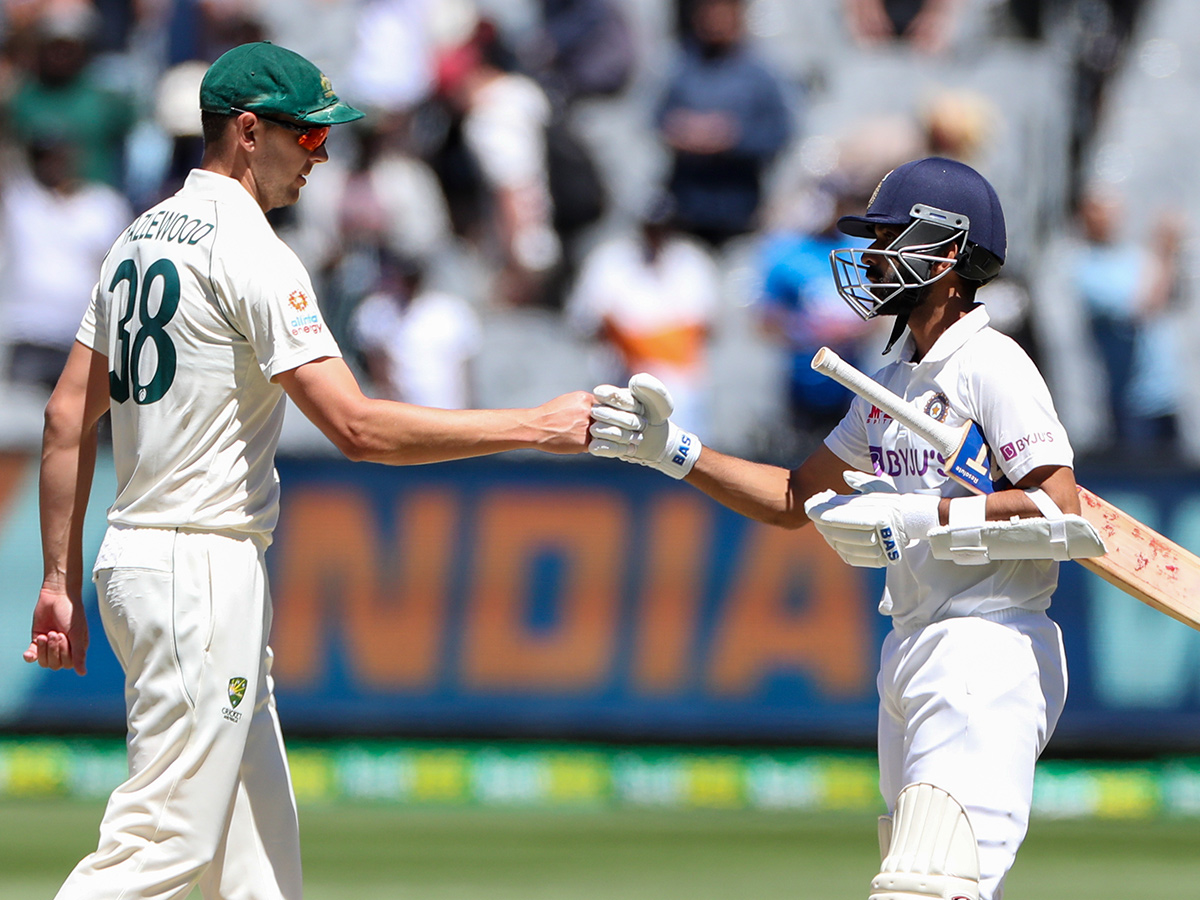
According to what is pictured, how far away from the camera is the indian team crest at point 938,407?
368 cm

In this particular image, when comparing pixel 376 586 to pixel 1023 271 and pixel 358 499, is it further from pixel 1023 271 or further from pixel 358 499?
pixel 1023 271

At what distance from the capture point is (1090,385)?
9367 mm

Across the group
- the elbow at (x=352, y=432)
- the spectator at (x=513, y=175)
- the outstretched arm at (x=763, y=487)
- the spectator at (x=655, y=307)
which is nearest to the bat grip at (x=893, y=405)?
the outstretched arm at (x=763, y=487)

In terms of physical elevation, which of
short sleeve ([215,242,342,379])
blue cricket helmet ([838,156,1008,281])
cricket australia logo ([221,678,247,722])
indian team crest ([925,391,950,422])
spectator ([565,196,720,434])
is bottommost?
cricket australia logo ([221,678,247,722])

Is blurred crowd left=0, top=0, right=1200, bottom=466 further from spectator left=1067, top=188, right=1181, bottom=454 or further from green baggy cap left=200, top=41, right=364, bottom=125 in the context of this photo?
green baggy cap left=200, top=41, right=364, bottom=125

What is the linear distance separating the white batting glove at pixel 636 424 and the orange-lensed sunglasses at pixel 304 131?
833 mm

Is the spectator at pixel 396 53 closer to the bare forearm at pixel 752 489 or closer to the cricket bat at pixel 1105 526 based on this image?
the bare forearm at pixel 752 489

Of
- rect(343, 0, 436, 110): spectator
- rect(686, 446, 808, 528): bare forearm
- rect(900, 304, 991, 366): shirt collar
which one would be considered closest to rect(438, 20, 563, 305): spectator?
rect(343, 0, 436, 110): spectator

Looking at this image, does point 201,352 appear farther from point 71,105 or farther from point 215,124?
point 71,105

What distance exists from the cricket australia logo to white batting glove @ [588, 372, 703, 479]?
3.04ft

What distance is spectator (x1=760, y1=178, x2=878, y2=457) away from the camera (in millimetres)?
8516

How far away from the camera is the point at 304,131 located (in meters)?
3.71

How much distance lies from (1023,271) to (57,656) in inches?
278

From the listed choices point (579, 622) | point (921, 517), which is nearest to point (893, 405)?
point (921, 517)
